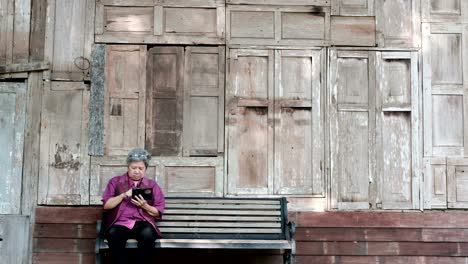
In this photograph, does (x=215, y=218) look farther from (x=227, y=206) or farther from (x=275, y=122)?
(x=275, y=122)

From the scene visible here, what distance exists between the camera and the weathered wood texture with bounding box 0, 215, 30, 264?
6738 millimetres

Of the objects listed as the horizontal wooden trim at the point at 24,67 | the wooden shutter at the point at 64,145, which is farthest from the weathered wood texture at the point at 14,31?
the wooden shutter at the point at 64,145

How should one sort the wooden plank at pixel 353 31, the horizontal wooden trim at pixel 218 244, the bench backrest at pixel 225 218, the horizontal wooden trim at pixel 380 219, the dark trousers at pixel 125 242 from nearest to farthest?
the dark trousers at pixel 125 242, the horizontal wooden trim at pixel 218 244, the bench backrest at pixel 225 218, the horizontal wooden trim at pixel 380 219, the wooden plank at pixel 353 31

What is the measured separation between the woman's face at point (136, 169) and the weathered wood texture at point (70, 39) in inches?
49.4

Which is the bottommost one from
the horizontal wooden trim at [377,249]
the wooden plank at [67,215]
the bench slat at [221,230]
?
the horizontal wooden trim at [377,249]

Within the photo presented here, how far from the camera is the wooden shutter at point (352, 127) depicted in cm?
686

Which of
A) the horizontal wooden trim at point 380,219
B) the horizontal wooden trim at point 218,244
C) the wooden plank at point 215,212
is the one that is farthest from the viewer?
the horizontal wooden trim at point 380,219

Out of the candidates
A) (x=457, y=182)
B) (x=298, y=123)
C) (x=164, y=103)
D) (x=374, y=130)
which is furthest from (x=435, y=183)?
(x=164, y=103)

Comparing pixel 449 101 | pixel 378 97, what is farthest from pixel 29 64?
pixel 449 101

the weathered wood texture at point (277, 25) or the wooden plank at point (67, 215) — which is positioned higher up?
the weathered wood texture at point (277, 25)

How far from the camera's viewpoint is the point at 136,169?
616 cm

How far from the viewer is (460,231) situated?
6840 millimetres

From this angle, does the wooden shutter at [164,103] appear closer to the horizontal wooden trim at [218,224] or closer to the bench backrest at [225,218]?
the bench backrest at [225,218]

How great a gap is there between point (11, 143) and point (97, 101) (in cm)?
98
